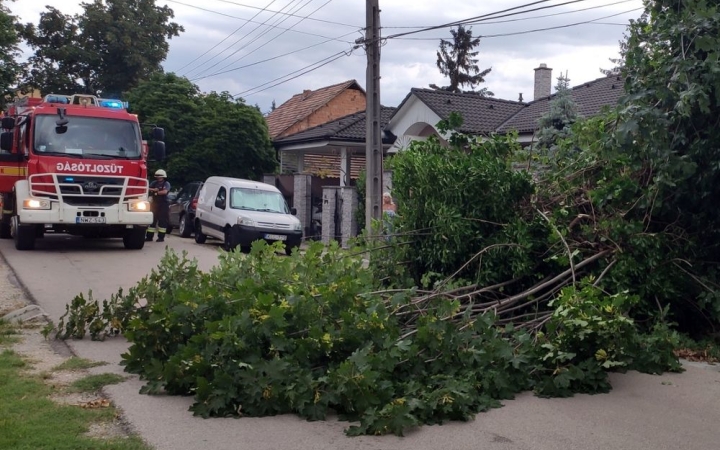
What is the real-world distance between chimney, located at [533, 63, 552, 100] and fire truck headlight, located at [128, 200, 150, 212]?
17.8 m

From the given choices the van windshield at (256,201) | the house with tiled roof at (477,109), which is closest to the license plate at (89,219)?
the van windshield at (256,201)

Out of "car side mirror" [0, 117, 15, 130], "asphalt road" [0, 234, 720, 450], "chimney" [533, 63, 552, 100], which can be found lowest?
"asphalt road" [0, 234, 720, 450]

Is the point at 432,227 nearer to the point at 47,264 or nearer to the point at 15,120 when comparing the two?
the point at 47,264

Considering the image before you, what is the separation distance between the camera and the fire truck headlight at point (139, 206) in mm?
17648

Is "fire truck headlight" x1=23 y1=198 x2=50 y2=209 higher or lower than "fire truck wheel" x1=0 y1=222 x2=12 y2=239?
higher

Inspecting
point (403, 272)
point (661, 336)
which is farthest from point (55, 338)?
point (661, 336)

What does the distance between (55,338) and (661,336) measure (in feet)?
21.7

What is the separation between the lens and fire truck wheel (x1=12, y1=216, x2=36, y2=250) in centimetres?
1738

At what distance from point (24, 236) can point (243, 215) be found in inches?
199

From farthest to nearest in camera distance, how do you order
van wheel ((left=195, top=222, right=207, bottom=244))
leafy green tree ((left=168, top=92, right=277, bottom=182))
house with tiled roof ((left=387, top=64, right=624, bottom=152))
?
leafy green tree ((left=168, top=92, right=277, bottom=182)), house with tiled roof ((left=387, top=64, right=624, bottom=152)), van wheel ((left=195, top=222, right=207, bottom=244))

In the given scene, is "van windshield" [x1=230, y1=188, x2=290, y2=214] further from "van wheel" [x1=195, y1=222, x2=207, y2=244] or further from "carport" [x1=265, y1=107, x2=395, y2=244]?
"carport" [x1=265, y1=107, x2=395, y2=244]

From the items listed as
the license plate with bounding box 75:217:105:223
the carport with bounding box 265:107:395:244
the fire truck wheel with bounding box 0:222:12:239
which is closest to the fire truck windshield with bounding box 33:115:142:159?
the license plate with bounding box 75:217:105:223

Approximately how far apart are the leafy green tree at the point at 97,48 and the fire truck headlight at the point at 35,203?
28341 mm

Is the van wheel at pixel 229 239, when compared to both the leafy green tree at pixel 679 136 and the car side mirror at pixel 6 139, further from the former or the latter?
the leafy green tree at pixel 679 136
